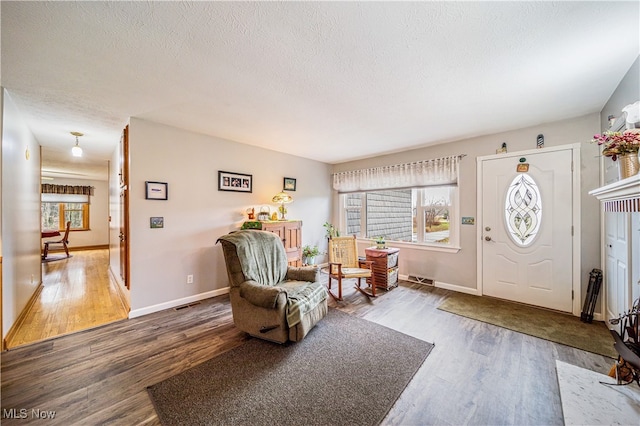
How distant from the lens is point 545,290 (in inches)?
126

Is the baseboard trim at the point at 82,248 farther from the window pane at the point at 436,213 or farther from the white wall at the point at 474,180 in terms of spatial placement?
the window pane at the point at 436,213

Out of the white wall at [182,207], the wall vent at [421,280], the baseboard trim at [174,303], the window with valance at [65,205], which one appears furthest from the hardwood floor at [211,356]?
the window with valance at [65,205]

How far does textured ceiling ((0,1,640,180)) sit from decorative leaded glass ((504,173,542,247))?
2.67 feet

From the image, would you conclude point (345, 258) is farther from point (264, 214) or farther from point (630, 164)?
point (630, 164)

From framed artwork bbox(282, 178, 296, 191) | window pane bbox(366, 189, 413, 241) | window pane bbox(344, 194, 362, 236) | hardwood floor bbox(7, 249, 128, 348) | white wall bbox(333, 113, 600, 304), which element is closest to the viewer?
hardwood floor bbox(7, 249, 128, 348)

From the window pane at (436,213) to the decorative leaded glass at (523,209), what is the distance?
0.84 m

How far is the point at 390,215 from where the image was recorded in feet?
16.6

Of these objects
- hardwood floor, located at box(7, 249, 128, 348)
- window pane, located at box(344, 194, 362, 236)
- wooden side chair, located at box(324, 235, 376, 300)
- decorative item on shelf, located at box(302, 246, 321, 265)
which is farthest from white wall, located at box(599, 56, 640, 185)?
hardwood floor, located at box(7, 249, 128, 348)

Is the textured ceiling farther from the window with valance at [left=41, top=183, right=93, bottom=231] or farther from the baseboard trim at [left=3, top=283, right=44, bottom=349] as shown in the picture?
the window with valance at [left=41, top=183, right=93, bottom=231]

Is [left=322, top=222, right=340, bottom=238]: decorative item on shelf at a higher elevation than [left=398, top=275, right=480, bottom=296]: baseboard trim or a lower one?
higher

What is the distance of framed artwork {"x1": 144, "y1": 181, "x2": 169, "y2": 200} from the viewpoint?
10.2 ft

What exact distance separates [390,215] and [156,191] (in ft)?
13.4

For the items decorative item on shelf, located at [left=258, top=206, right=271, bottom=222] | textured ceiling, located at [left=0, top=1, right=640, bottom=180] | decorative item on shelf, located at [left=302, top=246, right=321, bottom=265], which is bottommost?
decorative item on shelf, located at [left=302, top=246, right=321, bottom=265]

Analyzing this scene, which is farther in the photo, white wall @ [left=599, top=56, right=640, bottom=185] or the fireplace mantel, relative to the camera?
white wall @ [left=599, top=56, right=640, bottom=185]
